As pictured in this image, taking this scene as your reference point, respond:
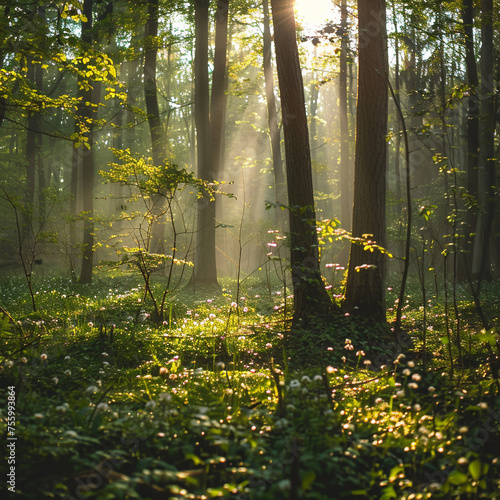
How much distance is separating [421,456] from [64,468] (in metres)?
2.07

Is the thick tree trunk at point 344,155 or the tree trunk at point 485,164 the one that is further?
the thick tree trunk at point 344,155

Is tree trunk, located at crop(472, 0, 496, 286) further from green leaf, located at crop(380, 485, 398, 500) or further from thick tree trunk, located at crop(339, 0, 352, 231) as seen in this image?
green leaf, located at crop(380, 485, 398, 500)

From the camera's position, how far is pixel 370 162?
696 centimetres

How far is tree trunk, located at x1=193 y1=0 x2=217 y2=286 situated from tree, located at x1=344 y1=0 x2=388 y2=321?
6.23 metres

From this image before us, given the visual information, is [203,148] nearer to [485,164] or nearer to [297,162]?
[297,162]

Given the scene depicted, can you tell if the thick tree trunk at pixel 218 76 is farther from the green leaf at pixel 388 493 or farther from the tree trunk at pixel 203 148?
the green leaf at pixel 388 493

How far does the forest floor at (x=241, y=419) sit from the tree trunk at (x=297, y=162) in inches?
25.2

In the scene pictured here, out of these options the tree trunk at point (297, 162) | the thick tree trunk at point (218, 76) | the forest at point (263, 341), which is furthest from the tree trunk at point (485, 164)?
the thick tree trunk at point (218, 76)

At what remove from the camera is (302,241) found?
6.76 m

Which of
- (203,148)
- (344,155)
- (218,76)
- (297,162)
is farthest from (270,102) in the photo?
(297,162)

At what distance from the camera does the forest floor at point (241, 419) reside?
7.02 feet

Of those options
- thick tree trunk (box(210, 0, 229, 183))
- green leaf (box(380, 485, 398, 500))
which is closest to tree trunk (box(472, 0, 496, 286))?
thick tree trunk (box(210, 0, 229, 183))

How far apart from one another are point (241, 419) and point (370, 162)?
17.6 ft

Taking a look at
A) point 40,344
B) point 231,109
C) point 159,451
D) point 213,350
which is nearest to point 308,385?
point 159,451
